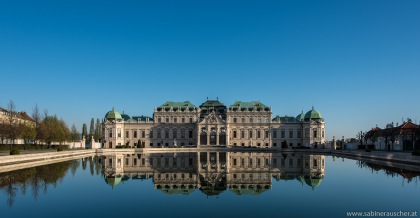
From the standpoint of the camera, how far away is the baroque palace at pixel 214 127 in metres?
91.8

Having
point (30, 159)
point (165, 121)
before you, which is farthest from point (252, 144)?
point (30, 159)

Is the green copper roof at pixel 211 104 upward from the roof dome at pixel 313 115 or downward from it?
upward

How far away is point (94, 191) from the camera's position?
20844mm

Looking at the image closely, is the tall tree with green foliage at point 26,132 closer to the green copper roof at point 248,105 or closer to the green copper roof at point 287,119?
the green copper roof at point 248,105

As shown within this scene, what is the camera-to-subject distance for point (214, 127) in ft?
300

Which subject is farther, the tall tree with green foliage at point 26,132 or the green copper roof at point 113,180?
the tall tree with green foliage at point 26,132

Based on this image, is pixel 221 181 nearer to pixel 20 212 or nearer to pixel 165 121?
pixel 20 212

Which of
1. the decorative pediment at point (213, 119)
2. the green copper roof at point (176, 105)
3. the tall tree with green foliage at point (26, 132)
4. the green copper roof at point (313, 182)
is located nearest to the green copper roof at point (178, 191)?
the green copper roof at point (313, 182)

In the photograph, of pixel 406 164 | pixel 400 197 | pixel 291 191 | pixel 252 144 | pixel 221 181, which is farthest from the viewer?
pixel 252 144

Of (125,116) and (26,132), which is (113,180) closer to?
(26,132)

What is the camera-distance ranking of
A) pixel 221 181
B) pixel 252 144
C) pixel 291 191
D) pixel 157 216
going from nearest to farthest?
pixel 157 216
pixel 291 191
pixel 221 181
pixel 252 144

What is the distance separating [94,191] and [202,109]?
77.9 m

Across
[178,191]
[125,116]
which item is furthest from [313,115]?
[178,191]

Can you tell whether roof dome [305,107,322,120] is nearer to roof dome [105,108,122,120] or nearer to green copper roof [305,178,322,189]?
roof dome [105,108,122,120]
